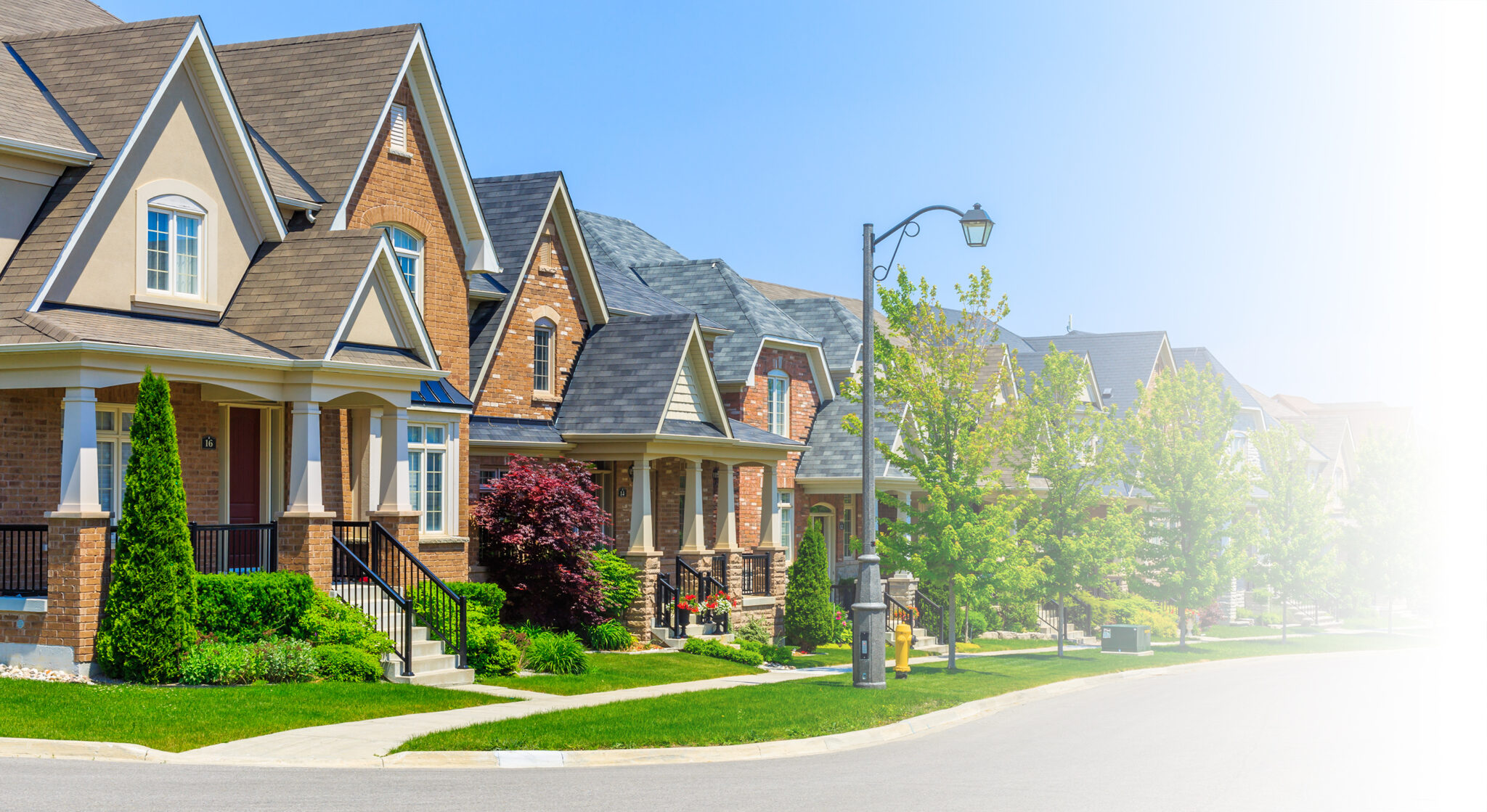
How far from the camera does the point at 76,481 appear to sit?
17875mm

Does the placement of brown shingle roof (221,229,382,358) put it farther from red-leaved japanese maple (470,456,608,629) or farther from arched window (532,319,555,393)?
arched window (532,319,555,393)

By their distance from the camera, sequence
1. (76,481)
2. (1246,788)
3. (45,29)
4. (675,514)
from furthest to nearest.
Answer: (675,514)
(45,29)
(76,481)
(1246,788)

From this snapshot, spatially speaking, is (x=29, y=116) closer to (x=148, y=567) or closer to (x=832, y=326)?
(x=148, y=567)

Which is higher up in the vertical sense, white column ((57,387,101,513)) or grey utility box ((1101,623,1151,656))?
white column ((57,387,101,513))

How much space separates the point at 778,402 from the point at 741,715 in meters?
21.7

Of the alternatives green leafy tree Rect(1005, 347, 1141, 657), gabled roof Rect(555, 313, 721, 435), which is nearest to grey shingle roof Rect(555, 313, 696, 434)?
gabled roof Rect(555, 313, 721, 435)

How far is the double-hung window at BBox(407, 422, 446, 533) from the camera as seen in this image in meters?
25.2

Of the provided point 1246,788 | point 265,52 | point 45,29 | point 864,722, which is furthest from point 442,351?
point 1246,788

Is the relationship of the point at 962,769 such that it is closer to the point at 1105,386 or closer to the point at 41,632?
the point at 41,632

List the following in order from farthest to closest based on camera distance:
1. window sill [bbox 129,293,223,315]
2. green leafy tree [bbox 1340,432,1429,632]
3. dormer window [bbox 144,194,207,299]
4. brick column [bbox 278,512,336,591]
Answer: green leafy tree [bbox 1340,432,1429,632], dormer window [bbox 144,194,207,299], brick column [bbox 278,512,336,591], window sill [bbox 129,293,223,315]

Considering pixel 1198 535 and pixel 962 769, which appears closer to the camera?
pixel 962 769

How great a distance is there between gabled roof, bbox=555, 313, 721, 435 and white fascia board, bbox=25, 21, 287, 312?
28.3 feet

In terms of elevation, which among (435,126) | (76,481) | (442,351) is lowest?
(76,481)

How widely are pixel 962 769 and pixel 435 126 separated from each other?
1660 centimetres
